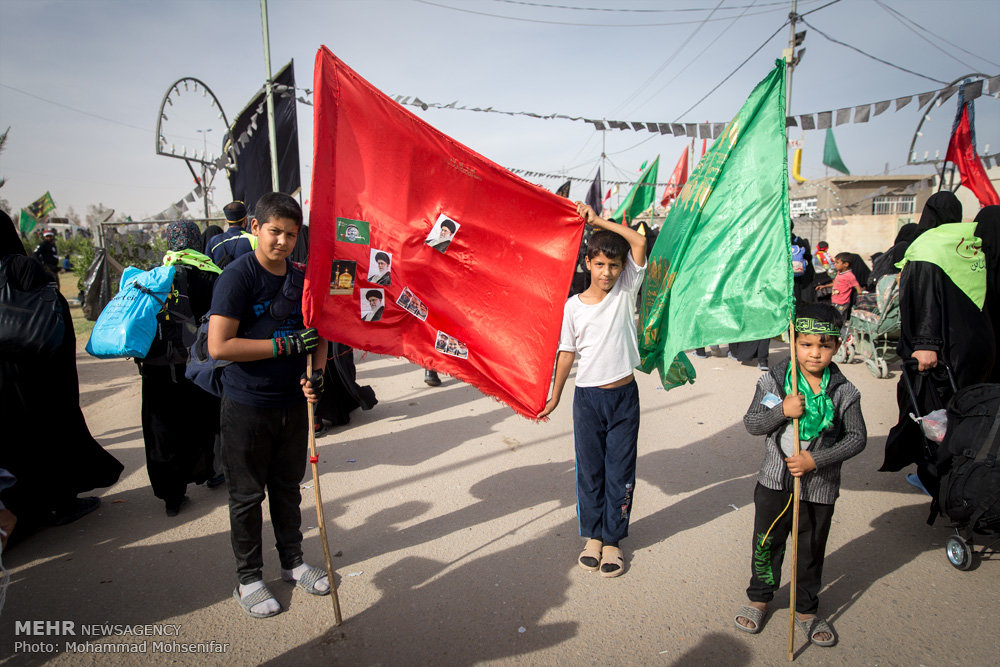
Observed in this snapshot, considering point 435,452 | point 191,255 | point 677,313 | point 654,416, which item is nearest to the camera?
point 677,313

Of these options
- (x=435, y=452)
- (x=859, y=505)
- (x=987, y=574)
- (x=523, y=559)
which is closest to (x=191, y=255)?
(x=435, y=452)

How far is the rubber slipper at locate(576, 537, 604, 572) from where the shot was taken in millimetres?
3141

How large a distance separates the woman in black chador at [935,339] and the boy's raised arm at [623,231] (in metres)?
2.14

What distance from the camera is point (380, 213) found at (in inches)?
111

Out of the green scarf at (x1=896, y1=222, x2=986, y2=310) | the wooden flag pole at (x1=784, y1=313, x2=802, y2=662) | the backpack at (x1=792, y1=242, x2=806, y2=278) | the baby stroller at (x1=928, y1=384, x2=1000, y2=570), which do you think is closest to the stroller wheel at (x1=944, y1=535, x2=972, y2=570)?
the baby stroller at (x1=928, y1=384, x2=1000, y2=570)

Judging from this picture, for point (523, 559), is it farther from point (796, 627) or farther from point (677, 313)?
point (677, 313)

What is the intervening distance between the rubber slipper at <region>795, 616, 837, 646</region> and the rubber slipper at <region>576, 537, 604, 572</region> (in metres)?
1.06

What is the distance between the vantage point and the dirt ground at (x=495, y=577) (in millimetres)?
2551

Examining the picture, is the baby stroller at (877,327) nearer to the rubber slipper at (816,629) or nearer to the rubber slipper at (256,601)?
the rubber slipper at (816,629)

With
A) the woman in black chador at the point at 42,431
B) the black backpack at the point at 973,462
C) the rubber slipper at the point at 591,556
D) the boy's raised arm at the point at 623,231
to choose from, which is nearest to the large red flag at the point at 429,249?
the boy's raised arm at the point at 623,231

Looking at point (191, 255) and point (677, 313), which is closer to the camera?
point (677, 313)

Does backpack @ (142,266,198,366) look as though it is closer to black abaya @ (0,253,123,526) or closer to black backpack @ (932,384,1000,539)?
black abaya @ (0,253,123,526)

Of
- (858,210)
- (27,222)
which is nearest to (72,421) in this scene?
(27,222)

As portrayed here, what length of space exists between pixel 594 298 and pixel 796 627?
77.9 inches
